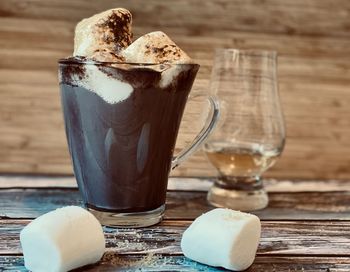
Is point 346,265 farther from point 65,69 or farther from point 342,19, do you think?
point 342,19

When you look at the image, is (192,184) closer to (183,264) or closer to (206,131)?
(206,131)

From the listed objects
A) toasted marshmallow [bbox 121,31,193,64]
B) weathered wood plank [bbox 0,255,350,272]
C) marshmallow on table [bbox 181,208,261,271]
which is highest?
toasted marshmallow [bbox 121,31,193,64]

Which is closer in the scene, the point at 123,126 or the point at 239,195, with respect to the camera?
the point at 123,126

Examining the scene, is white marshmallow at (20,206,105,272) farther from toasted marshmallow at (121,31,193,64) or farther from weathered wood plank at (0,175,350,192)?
weathered wood plank at (0,175,350,192)

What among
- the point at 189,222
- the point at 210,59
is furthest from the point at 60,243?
the point at 210,59

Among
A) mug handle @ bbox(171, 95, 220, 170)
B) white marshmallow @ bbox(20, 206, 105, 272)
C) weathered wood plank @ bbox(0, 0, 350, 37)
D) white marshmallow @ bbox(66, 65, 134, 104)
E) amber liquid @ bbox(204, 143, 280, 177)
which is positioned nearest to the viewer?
white marshmallow @ bbox(20, 206, 105, 272)

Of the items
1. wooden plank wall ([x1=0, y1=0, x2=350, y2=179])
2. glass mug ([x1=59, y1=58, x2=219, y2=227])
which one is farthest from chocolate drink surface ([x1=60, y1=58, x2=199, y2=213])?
wooden plank wall ([x1=0, y1=0, x2=350, y2=179])
